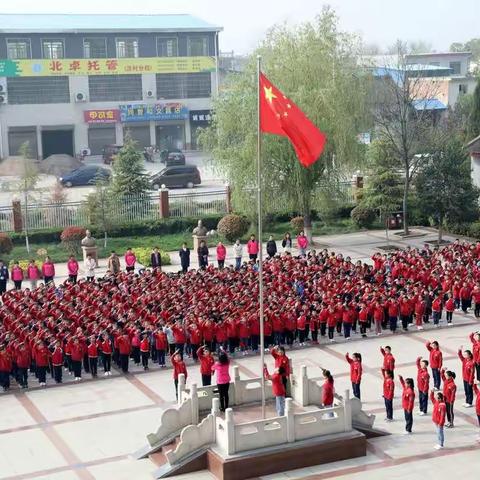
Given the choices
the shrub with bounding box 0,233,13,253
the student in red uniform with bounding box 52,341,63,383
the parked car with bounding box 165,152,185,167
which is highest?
the parked car with bounding box 165,152,185,167

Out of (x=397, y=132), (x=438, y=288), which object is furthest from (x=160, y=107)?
(x=438, y=288)

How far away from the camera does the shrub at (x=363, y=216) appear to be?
38062mm

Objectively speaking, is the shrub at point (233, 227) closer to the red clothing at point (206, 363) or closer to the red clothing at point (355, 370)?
the red clothing at point (206, 363)

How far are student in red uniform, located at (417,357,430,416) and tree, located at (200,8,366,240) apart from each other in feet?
54.6

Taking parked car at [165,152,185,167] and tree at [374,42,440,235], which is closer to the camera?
tree at [374,42,440,235]

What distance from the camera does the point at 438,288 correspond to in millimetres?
25469

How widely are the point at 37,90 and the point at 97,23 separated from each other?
6.57 metres

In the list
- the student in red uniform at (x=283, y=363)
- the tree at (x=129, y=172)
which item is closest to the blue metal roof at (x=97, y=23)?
the tree at (x=129, y=172)

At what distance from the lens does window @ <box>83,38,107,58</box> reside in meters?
62.4

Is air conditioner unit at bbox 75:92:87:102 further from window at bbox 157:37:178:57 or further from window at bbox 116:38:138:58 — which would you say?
window at bbox 157:37:178:57

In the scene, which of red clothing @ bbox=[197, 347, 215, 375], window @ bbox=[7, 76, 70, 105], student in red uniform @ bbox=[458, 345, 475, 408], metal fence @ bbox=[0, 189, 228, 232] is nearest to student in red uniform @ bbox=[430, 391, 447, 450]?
student in red uniform @ bbox=[458, 345, 475, 408]

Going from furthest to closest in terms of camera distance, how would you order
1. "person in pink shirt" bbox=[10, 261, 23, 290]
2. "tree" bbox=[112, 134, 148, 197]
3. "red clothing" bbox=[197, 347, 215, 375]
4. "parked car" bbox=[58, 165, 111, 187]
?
"parked car" bbox=[58, 165, 111, 187] < "tree" bbox=[112, 134, 148, 197] < "person in pink shirt" bbox=[10, 261, 23, 290] < "red clothing" bbox=[197, 347, 215, 375]

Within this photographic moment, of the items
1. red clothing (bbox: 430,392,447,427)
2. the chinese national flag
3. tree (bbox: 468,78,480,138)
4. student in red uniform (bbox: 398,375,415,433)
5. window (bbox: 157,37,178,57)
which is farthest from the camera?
window (bbox: 157,37,178,57)

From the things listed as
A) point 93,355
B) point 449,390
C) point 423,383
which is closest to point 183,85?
point 93,355
